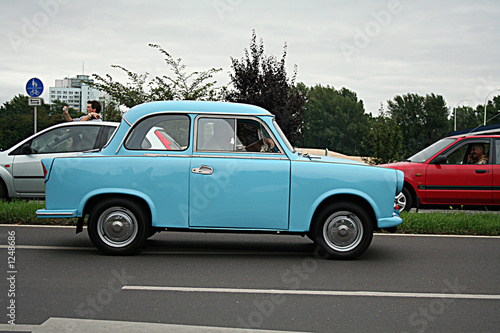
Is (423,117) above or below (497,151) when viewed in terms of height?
above

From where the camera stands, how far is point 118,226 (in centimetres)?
707

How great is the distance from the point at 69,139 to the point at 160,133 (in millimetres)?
5388

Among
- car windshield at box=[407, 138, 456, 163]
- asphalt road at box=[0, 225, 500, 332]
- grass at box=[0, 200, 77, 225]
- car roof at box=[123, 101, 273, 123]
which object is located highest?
car roof at box=[123, 101, 273, 123]

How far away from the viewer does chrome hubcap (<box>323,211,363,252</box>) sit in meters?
7.02

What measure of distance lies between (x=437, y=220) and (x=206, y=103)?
493 centimetres

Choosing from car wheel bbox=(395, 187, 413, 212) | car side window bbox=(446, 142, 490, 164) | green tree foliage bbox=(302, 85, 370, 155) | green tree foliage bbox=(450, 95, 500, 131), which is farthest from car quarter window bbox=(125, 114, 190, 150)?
green tree foliage bbox=(302, 85, 370, 155)

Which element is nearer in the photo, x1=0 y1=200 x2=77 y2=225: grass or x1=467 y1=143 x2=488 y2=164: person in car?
x1=0 y1=200 x2=77 y2=225: grass

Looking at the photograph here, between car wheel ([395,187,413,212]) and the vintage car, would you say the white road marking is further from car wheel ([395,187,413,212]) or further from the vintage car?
car wheel ([395,187,413,212])

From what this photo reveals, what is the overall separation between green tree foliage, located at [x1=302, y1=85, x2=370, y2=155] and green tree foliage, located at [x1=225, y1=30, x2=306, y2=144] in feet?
299

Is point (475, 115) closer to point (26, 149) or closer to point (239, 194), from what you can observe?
point (26, 149)

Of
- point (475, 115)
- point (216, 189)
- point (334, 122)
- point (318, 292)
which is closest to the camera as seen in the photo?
point (318, 292)

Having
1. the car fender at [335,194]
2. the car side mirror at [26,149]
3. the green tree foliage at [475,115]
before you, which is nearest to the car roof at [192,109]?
the car fender at [335,194]

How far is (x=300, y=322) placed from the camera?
4598 millimetres

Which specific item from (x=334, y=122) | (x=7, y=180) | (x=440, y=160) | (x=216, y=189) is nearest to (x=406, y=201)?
(x=440, y=160)
